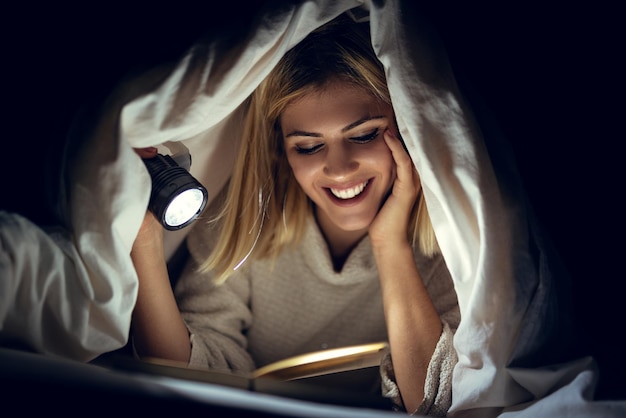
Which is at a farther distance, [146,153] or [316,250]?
[316,250]

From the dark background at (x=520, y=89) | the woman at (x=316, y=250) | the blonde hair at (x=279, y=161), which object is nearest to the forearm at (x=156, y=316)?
the woman at (x=316, y=250)

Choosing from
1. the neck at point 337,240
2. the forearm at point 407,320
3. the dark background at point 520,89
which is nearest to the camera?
the dark background at point 520,89

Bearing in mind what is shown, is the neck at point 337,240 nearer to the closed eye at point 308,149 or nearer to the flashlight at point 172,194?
the closed eye at point 308,149

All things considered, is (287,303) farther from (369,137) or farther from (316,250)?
(369,137)

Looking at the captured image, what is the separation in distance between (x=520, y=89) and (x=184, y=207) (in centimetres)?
59

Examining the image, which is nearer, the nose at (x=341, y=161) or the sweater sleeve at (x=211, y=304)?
the nose at (x=341, y=161)

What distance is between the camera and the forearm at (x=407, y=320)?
3.50ft

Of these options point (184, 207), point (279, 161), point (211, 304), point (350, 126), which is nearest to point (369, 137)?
point (350, 126)

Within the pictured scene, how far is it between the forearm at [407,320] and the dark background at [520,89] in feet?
0.83

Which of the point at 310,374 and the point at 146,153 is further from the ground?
the point at 146,153

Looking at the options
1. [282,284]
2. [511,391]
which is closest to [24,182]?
[282,284]

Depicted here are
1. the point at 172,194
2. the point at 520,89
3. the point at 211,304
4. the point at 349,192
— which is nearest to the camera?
the point at 172,194

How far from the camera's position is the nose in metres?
1.10

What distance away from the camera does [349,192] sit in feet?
3.81
